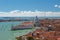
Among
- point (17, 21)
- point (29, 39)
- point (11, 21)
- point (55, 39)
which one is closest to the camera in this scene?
point (29, 39)

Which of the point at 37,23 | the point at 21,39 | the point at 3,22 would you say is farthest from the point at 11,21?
the point at 21,39

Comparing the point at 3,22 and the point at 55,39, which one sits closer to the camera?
the point at 55,39

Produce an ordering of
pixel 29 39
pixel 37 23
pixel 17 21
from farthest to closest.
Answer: pixel 17 21
pixel 37 23
pixel 29 39

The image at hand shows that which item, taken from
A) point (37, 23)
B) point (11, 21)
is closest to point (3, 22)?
point (11, 21)

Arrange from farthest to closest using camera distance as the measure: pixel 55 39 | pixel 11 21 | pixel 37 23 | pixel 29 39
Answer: pixel 11 21 → pixel 37 23 → pixel 55 39 → pixel 29 39

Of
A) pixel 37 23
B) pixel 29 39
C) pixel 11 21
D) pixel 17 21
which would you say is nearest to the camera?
pixel 29 39

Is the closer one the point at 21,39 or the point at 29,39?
the point at 29,39

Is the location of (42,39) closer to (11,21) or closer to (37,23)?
(37,23)

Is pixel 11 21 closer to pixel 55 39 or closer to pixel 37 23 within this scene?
pixel 37 23

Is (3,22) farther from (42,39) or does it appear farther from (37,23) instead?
(42,39)
